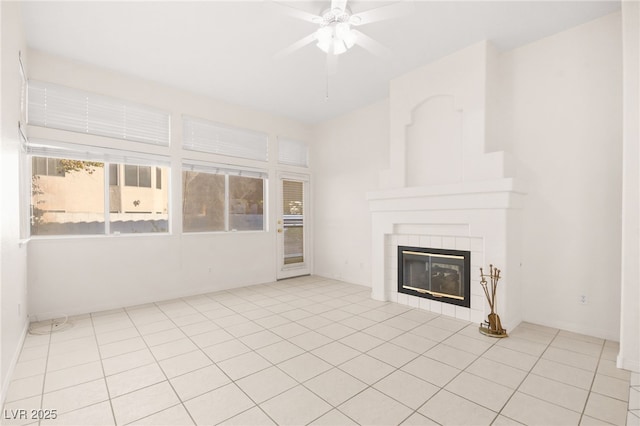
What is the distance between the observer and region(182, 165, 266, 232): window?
4.92m

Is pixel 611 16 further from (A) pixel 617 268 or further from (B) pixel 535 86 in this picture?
(A) pixel 617 268

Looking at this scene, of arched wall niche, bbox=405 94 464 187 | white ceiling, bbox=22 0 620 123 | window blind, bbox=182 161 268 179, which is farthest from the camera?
window blind, bbox=182 161 268 179

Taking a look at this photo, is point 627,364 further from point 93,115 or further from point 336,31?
point 93,115

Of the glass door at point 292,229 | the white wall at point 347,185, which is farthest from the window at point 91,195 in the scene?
the white wall at point 347,185

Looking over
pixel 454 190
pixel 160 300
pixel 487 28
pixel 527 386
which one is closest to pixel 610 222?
pixel 454 190

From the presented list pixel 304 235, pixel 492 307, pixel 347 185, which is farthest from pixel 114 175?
pixel 492 307

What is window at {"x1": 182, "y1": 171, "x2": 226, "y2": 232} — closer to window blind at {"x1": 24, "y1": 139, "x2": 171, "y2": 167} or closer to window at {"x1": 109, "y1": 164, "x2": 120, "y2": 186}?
window blind at {"x1": 24, "y1": 139, "x2": 171, "y2": 167}

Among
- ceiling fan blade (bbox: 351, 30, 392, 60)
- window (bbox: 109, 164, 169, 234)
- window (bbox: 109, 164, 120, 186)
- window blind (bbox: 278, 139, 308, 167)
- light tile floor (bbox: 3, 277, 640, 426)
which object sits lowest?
light tile floor (bbox: 3, 277, 640, 426)

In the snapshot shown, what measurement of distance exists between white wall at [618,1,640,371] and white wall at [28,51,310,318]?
4836 mm

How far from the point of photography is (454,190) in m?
3.58

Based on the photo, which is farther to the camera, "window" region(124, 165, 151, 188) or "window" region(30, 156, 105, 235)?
"window" region(124, 165, 151, 188)

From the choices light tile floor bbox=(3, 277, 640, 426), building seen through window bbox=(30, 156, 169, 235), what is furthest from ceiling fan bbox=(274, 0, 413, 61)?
building seen through window bbox=(30, 156, 169, 235)

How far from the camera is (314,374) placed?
237 cm

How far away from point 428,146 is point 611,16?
2136 mm
